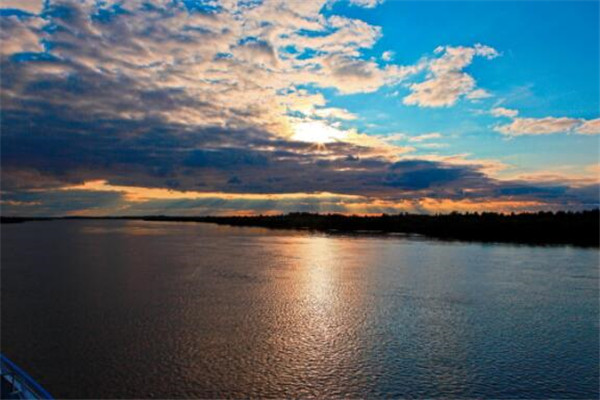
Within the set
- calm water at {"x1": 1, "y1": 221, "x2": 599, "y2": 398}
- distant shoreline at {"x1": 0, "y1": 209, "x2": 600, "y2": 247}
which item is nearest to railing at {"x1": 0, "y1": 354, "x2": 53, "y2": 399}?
calm water at {"x1": 1, "y1": 221, "x2": 599, "y2": 398}

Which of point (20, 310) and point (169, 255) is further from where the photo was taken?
point (169, 255)

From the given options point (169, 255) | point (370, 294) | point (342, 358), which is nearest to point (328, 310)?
point (370, 294)

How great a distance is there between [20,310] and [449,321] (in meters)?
21.3

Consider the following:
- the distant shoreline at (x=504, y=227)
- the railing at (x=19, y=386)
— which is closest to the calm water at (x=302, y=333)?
the railing at (x=19, y=386)

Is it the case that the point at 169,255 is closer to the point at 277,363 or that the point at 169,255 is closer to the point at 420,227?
the point at 277,363

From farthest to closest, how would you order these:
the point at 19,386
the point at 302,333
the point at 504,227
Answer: the point at 504,227
the point at 302,333
the point at 19,386

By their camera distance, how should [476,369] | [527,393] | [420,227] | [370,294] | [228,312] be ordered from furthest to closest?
Answer: [420,227]
[370,294]
[228,312]
[476,369]
[527,393]

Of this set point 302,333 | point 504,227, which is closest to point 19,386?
point 302,333

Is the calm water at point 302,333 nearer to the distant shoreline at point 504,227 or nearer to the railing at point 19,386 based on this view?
the railing at point 19,386

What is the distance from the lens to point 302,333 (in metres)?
19.8

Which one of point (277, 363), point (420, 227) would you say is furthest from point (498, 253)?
point (420, 227)

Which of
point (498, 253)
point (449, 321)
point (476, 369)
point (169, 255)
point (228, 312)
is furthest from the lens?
point (498, 253)

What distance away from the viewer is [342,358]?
16.7 m

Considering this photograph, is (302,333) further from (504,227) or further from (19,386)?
Result: (504,227)
